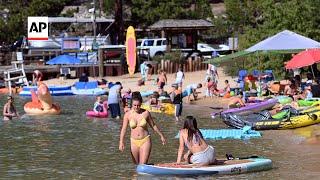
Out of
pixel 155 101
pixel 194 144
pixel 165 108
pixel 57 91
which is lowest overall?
pixel 57 91

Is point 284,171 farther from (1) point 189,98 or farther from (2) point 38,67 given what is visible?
(2) point 38,67

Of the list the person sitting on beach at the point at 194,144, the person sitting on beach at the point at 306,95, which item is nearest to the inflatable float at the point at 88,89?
the person sitting on beach at the point at 306,95

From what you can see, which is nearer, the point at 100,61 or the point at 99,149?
the point at 99,149

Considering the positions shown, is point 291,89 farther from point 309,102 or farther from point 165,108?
point 165,108

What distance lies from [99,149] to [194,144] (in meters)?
5.11

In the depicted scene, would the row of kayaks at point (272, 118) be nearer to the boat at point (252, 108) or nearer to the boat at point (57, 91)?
the boat at point (252, 108)

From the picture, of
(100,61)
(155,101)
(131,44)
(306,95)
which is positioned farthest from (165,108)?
(100,61)

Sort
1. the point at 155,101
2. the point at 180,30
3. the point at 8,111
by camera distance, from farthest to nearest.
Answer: the point at 180,30
the point at 155,101
the point at 8,111

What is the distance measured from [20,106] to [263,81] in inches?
395

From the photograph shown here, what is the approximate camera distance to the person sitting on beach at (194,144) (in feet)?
40.9

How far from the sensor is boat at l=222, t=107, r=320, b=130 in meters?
19.6

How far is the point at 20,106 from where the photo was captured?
30.0 meters

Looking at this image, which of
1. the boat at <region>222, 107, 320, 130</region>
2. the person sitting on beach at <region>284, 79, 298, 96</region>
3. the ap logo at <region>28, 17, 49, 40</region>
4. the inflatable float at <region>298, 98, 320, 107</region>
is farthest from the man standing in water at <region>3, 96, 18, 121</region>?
the ap logo at <region>28, 17, 49, 40</region>

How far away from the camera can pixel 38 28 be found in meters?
43.4
